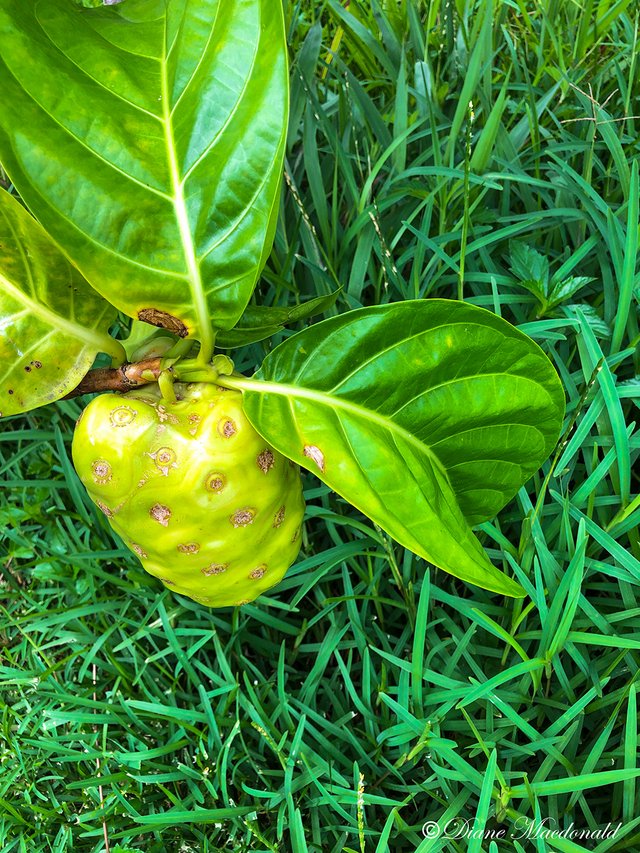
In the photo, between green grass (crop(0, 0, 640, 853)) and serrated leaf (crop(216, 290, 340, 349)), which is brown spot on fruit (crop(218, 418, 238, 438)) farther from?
green grass (crop(0, 0, 640, 853))

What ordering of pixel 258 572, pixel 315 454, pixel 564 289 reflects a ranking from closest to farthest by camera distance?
pixel 315 454 → pixel 258 572 → pixel 564 289

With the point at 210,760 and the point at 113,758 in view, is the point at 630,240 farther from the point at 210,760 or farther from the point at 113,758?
the point at 113,758

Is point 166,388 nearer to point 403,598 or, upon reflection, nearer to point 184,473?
point 184,473

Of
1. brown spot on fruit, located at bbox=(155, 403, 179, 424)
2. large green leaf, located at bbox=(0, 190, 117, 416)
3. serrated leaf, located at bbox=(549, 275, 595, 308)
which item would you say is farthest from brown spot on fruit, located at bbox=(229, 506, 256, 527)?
serrated leaf, located at bbox=(549, 275, 595, 308)

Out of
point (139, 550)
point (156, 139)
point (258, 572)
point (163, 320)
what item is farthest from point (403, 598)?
point (156, 139)

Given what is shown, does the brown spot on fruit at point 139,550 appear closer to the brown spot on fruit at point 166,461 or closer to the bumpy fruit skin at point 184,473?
the bumpy fruit skin at point 184,473

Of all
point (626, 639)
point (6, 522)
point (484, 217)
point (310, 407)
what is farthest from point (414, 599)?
point (6, 522)

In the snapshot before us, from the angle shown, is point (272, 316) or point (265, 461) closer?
point (265, 461)
